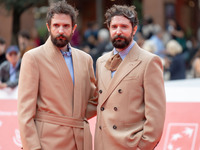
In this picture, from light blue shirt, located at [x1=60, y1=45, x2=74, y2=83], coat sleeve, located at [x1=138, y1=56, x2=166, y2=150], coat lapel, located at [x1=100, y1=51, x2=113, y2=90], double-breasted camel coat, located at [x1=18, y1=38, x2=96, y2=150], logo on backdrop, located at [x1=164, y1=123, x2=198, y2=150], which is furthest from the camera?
logo on backdrop, located at [x1=164, y1=123, x2=198, y2=150]

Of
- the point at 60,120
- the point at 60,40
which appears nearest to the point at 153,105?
the point at 60,120

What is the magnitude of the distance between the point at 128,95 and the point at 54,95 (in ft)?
2.30

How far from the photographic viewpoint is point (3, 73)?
686 centimetres

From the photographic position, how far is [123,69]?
12.7 feet

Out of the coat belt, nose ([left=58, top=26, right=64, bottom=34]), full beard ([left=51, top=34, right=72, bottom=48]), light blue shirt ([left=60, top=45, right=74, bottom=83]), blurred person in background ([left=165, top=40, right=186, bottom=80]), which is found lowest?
blurred person in background ([left=165, top=40, right=186, bottom=80])

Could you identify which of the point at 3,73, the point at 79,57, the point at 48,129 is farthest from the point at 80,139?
the point at 3,73

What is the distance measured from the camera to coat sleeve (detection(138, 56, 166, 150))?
12.1 feet

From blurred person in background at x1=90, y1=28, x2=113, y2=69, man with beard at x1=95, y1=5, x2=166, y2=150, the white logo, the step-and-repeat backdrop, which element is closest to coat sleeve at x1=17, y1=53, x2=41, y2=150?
man with beard at x1=95, y1=5, x2=166, y2=150

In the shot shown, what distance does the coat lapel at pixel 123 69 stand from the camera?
3840 mm

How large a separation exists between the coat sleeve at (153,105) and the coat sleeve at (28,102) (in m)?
0.99

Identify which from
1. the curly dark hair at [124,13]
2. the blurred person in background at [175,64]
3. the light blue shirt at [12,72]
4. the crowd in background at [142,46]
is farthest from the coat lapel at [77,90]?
the blurred person in background at [175,64]

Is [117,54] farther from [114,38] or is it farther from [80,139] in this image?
[80,139]

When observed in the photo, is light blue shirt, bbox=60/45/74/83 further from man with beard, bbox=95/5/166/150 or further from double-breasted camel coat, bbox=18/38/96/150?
man with beard, bbox=95/5/166/150

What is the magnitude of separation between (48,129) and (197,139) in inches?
71.9
